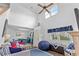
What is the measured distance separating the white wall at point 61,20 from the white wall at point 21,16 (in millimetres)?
164

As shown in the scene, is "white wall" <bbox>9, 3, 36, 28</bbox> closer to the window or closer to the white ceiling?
the white ceiling

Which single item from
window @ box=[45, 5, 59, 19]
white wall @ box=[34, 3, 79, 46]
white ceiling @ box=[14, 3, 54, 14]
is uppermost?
white ceiling @ box=[14, 3, 54, 14]

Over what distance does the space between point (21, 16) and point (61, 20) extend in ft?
2.36

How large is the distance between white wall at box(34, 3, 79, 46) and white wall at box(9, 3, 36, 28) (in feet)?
0.54

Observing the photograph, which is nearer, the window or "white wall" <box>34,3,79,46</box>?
"white wall" <box>34,3,79,46</box>

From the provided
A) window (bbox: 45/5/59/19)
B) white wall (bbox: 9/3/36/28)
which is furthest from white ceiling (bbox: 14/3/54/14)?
window (bbox: 45/5/59/19)

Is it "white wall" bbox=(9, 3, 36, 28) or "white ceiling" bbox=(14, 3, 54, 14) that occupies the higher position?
"white ceiling" bbox=(14, 3, 54, 14)

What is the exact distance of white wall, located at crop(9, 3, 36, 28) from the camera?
6.79ft

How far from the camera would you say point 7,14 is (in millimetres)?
2096

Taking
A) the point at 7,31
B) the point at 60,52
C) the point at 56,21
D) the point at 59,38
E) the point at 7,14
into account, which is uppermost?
the point at 7,14

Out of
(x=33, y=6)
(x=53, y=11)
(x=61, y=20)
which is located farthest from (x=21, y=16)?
(x=61, y=20)

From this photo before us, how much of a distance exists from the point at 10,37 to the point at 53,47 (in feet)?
2.51

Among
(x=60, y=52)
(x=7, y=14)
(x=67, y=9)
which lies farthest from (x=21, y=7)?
(x=60, y=52)

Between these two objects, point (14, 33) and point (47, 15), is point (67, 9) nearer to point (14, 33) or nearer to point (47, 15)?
point (47, 15)
